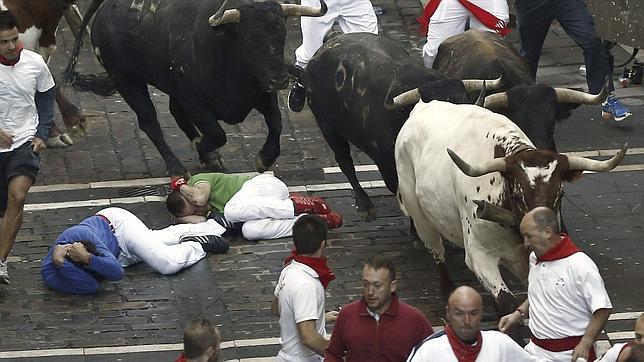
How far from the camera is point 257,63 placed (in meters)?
14.0

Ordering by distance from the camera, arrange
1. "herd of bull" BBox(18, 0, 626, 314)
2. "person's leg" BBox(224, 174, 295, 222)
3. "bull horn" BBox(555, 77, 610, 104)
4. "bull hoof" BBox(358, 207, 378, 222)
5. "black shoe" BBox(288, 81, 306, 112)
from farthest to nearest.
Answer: "black shoe" BBox(288, 81, 306, 112) < "bull hoof" BBox(358, 207, 378, 222) < "person's leg" BBox(224, 174, 295, 222) < "bull horn" BBox(555, 77, 610, 104) < "herd of bull" BBox(18, 0, 626, 314)

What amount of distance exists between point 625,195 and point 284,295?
5.71 m

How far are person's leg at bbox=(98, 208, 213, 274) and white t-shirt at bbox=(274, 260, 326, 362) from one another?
329 centimetres

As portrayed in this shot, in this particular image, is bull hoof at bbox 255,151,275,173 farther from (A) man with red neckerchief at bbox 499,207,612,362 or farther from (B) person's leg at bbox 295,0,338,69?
(A) man with red neckerchief at bbox 499,207,612,362

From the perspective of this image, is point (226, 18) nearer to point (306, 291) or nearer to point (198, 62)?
point (198, 62)

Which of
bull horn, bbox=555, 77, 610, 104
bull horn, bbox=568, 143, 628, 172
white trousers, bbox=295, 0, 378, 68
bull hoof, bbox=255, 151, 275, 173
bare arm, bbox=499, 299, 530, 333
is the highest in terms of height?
bull horn, bbox=568, 143, 628, 172

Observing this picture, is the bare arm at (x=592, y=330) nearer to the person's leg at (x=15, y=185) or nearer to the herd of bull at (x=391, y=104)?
the herd of bull at (x=391, y=104)

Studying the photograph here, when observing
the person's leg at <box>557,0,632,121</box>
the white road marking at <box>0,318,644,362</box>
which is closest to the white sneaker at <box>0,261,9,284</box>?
the white road marking at <box>0,318,644,362</box>

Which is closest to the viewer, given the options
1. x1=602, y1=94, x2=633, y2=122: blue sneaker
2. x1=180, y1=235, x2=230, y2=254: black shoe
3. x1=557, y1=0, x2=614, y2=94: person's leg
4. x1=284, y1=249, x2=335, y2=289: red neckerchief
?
x1=284, y1=249, x2=335, y2=289: red neckerchief

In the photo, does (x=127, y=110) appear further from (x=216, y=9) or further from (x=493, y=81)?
(x=493, y=81)

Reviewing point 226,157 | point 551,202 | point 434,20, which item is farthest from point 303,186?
point 551,202

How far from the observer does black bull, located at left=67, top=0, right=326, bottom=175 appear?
45.9 ft

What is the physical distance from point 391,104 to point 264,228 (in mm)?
1750

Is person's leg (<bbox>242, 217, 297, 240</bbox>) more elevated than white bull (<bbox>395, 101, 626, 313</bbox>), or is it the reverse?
white bull (<bbox>395, 101, 626, 313</bbox>)
